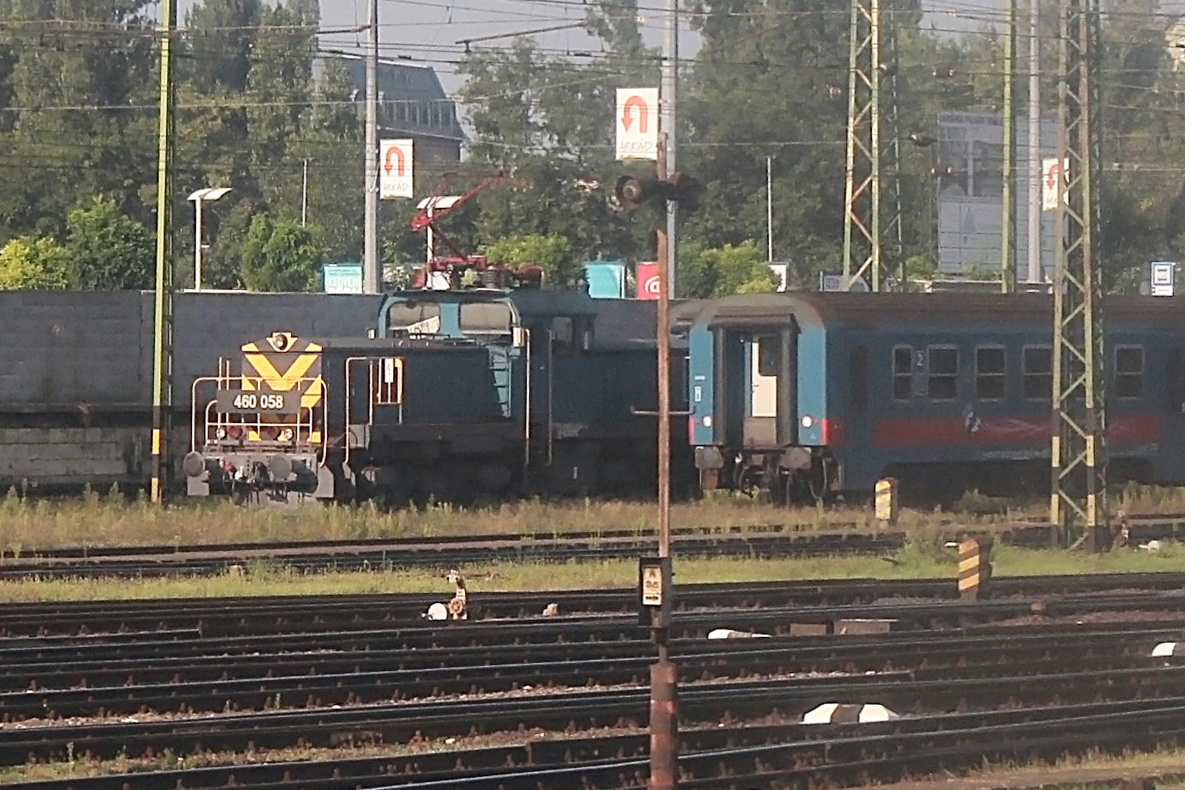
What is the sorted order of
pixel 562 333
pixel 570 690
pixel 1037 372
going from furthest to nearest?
pixel 1037 372 → pixel 562 333 → pixel 570 690

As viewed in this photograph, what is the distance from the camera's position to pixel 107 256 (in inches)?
2122

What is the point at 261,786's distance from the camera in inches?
404

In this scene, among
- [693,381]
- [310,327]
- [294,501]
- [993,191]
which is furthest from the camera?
[993,191]

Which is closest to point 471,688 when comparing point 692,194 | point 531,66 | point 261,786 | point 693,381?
point 261,786

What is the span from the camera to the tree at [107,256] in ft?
177

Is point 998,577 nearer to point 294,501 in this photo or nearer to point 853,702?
point 853,702

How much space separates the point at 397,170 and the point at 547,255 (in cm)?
817

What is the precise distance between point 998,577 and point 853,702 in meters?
8.24

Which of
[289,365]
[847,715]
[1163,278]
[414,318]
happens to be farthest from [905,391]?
[1163,278]

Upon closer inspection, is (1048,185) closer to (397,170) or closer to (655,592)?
(397,170)

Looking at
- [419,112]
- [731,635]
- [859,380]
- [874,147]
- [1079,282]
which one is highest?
[419,112]

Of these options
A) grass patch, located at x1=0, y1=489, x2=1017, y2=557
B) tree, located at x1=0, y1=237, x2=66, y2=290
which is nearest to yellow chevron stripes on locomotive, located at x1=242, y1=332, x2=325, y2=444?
grass patch, located at x1=0, y1=489, x2=1017, y2=557

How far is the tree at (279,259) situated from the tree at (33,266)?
595 centimetres

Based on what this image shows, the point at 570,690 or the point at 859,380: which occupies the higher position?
the point at 859,380
